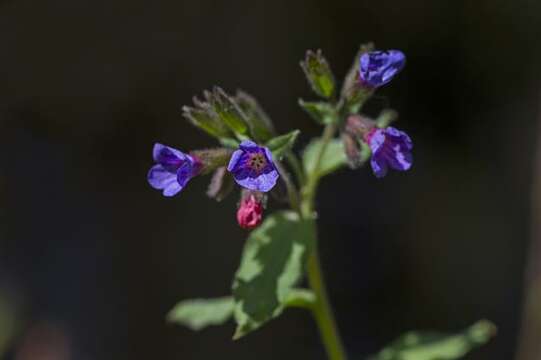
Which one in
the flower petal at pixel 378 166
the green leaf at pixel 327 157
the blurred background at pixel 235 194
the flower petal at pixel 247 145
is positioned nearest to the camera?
the flower petal at pixel 247 145

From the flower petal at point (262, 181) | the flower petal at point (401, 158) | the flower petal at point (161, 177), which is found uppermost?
the flower petal at point (161, 177)

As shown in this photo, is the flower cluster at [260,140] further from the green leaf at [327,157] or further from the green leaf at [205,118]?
the green leaf at [327,157]

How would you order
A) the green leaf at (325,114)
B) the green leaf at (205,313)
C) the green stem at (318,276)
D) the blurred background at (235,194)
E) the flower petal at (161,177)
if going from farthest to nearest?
the blurred background at (235,194)
the green leaf at (205,313)
the green stem at (318,276)
the green leaf at (325,114)
the flower petal at (161,177)

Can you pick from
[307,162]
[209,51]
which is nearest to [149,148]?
[209,51]

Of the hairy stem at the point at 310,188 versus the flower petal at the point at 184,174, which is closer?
the flower petal at the point at 184,174

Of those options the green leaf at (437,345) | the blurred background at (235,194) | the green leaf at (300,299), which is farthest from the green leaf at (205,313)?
the blurred background at (235,194)

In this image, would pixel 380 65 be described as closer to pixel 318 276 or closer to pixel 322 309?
→ pixel 318 276
